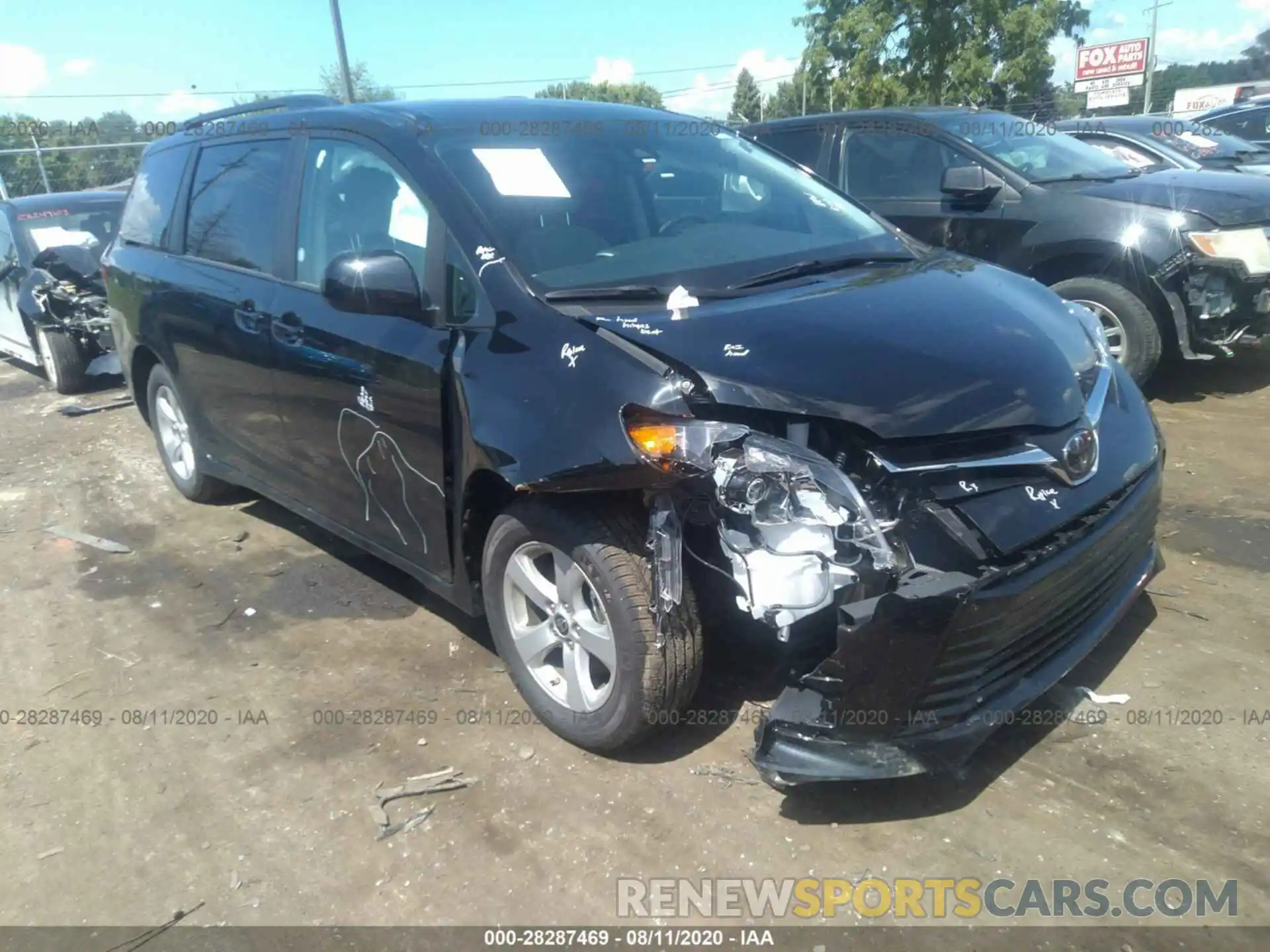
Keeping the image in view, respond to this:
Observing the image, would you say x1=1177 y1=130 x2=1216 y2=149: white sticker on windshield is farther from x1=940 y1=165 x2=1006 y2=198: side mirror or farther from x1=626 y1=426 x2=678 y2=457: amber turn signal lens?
x1=626 y1=426 x2=678 y2=457: amber turn signal lens

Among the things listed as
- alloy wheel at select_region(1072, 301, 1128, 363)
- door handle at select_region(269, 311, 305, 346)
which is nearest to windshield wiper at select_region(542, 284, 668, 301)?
door handle at select_region(269, 311, 305, 346)

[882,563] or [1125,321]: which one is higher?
[882,563]

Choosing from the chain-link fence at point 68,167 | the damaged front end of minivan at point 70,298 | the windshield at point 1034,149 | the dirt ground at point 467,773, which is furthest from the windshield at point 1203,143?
the chain-link fence at point 68,167

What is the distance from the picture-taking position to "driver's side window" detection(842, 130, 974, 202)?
6.50 metres

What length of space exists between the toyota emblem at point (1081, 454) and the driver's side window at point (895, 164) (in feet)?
13.2

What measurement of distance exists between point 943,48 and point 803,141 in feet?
51.8

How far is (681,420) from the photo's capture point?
8.20 ft

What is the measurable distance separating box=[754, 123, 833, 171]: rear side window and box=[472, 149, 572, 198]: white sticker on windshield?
3.94 meters

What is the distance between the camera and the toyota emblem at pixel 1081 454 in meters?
2.62

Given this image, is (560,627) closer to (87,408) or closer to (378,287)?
(378,287)

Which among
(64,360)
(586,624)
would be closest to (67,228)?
(64,360)

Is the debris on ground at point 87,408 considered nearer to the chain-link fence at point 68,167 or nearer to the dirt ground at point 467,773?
the dirt ground at point 467,773

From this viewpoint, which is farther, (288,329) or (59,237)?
(59,237)

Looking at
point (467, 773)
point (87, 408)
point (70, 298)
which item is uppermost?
point (70, 298)
